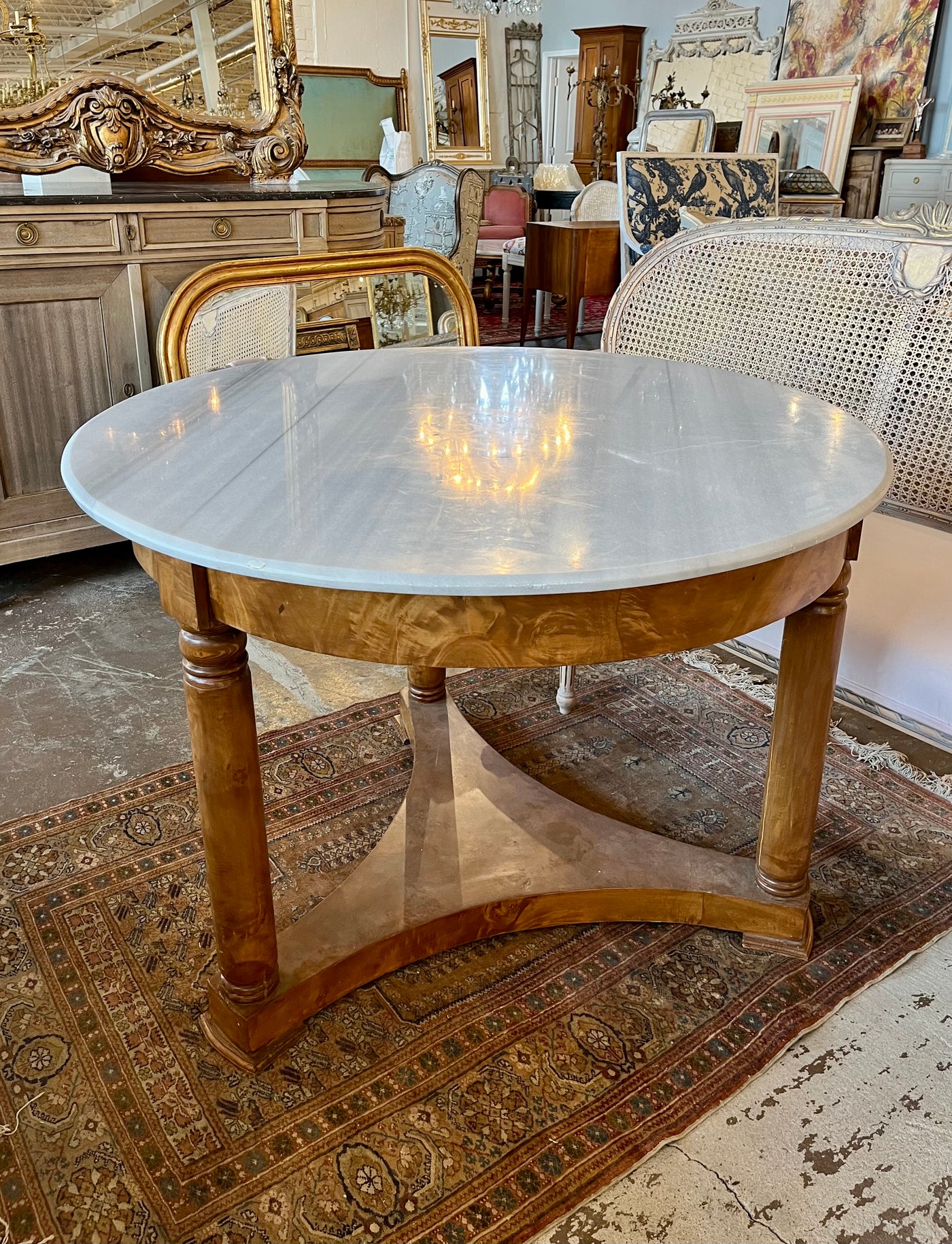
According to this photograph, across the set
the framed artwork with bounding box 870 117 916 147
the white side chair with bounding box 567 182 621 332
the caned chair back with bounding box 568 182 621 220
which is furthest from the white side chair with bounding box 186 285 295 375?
the framed artwork with bounding box 870 117 916 147

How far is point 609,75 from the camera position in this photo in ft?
30.2

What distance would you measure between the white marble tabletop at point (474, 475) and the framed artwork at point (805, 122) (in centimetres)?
698

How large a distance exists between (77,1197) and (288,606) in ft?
2.31

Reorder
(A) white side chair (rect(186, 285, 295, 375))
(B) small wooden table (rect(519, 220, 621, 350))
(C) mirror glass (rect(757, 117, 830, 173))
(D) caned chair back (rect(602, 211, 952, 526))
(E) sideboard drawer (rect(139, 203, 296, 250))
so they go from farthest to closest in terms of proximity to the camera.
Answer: (C) mirror glass (rect(757, 117, 830, 173)), (B) small wooden table (rect(519, 220, 621, 350)), (E) sideboard drawer (rect(139, 203, 296, 250)), (A) white side chair (rect(186, 285, 295, 375)), (D) caned chair back (rect(602, 211, 952, 526))

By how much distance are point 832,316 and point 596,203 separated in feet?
16.2

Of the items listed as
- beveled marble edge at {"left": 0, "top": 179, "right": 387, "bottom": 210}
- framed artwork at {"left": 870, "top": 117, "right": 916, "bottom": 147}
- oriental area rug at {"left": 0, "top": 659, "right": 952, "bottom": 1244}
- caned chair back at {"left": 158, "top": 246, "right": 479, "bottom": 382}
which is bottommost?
oriental area rug at {"left": 0, "top": 659, "right": 952, "bottom": 1244}

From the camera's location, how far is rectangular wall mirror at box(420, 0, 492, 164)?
8.56 metres

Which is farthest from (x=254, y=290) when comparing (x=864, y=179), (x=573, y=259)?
(x=864, y=179)

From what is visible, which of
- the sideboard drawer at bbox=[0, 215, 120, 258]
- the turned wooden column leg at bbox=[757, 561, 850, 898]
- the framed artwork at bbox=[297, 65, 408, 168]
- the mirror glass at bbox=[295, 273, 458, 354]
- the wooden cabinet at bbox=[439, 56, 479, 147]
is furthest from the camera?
the wooden cabinet at bbox=[439, 56, 479, 147]

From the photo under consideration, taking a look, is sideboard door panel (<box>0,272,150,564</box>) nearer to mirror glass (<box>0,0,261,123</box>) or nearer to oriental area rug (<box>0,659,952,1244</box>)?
mirror glass (<box>0,0,261,123</box>)

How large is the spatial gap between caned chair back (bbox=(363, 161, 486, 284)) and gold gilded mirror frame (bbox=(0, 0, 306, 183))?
34.7 inches

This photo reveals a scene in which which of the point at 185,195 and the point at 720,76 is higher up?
the point at 720,76

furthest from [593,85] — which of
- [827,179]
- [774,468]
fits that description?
[774,468]

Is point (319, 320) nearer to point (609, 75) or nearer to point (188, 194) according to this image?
point (188, 194)
